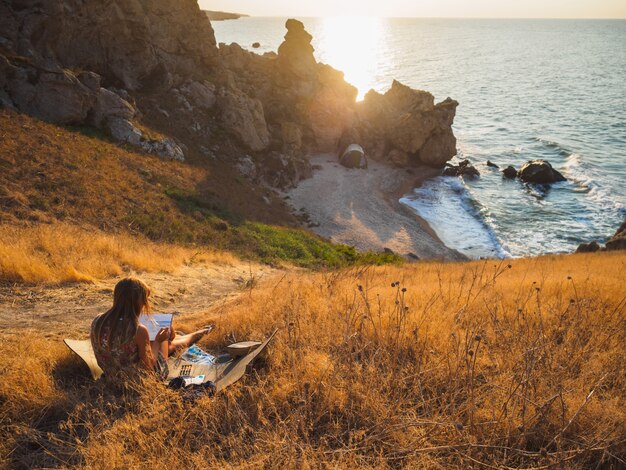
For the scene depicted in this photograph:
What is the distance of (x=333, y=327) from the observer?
6.63m

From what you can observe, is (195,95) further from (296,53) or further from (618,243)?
(618,243)

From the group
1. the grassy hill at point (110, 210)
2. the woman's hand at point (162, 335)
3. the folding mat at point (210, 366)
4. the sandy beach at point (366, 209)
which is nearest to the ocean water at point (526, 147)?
the sandy beach at point (366, 209)

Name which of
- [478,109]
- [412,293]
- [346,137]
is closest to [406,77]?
[478,109]

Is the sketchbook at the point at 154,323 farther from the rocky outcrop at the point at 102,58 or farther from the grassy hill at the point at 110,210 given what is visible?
the rocky outcrop at the point at 102,58

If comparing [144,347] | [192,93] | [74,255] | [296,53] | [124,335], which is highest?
[296,53]

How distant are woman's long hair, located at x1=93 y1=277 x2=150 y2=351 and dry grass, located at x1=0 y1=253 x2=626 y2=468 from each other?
0.65 m

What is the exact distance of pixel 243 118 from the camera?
42.0m

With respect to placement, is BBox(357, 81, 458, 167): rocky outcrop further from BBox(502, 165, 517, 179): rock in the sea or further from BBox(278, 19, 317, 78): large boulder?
BBox(278, 19, 317, 78): large boulder

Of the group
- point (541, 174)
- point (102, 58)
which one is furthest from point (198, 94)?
point (541, 174)

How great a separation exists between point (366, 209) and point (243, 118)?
15.1 m

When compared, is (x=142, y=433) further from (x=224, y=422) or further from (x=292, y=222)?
(x=292, y=222)

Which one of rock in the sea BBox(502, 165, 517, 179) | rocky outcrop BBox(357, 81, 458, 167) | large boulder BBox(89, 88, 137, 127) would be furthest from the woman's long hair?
rock in the sea BBox(502, 165, 517, 179)

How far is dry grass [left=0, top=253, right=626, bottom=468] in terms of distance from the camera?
13.5 ft

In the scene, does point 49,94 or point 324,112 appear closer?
point 49,94
